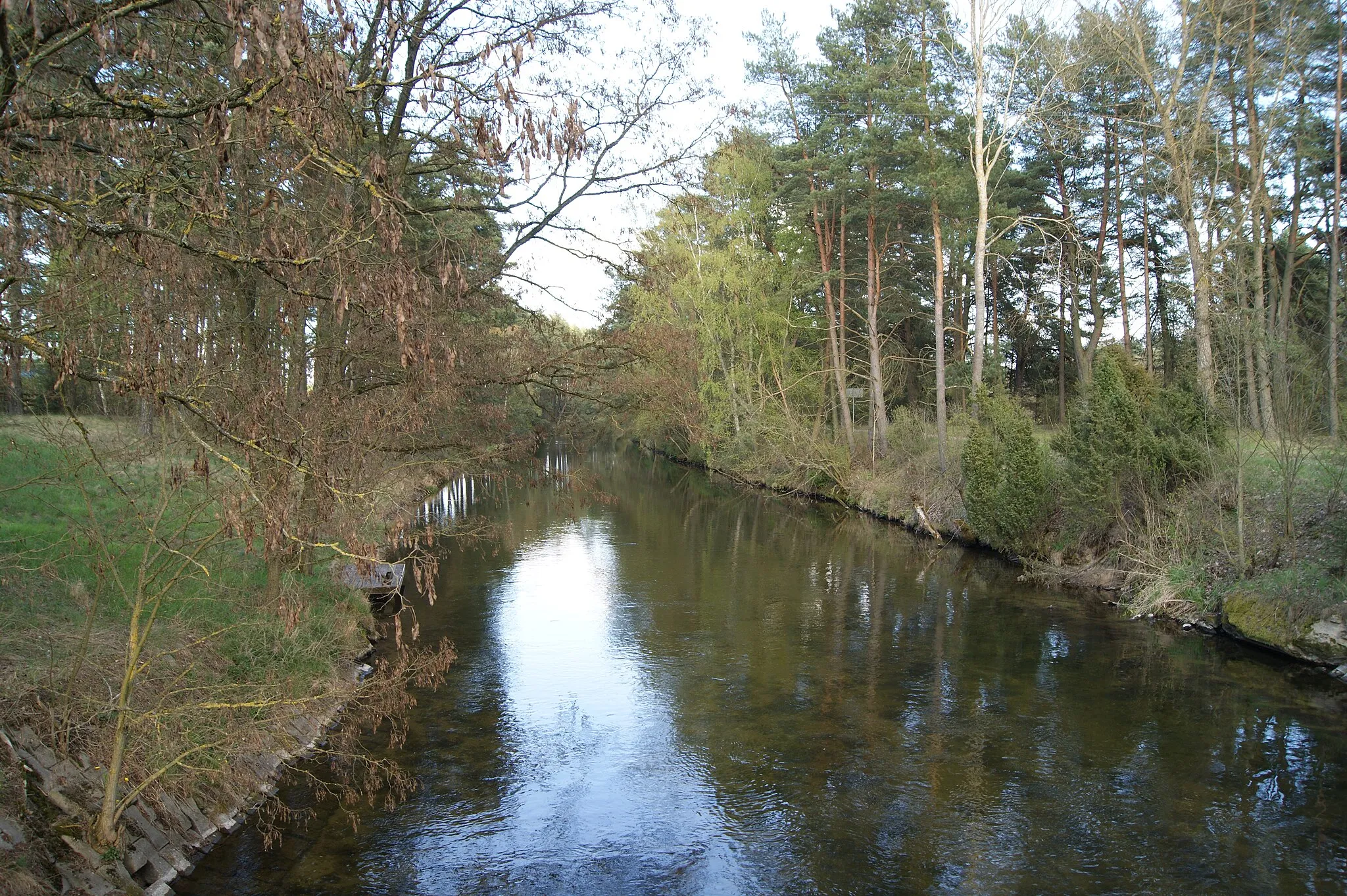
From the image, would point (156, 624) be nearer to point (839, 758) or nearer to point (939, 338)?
point (839, 758)

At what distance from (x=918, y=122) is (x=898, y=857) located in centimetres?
2389

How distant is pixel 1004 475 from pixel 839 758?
11.6 metres

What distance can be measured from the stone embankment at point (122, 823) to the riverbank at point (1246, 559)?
12.8 m

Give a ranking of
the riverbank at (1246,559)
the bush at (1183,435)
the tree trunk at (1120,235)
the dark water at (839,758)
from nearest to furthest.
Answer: the dark water at (839,758) → the riverbank at (1246,559) → the bush at (1183,435) → the tree trunk at (1120,235)

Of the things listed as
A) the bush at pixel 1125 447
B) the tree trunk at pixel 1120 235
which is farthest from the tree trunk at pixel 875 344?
the bush at pixel 1125 447

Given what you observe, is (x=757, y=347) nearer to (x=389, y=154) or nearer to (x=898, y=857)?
(x=389, y=154)

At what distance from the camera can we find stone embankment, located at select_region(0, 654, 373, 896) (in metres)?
5.74

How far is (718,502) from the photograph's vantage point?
3192 centimetres

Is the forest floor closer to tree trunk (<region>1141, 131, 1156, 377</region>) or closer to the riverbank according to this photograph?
the riverbank

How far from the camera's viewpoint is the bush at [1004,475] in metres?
18.4

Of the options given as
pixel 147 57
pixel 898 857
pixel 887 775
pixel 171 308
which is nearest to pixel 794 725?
pixel 887 775

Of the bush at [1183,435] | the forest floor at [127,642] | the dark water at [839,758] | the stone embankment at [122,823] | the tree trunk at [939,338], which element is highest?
the tree trunk at [939,338]

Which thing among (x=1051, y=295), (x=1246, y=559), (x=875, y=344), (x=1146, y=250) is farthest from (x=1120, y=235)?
(x=1246, y=559)

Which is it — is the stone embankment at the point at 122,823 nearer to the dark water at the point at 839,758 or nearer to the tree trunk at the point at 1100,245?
the dark water at the point at 839,758
